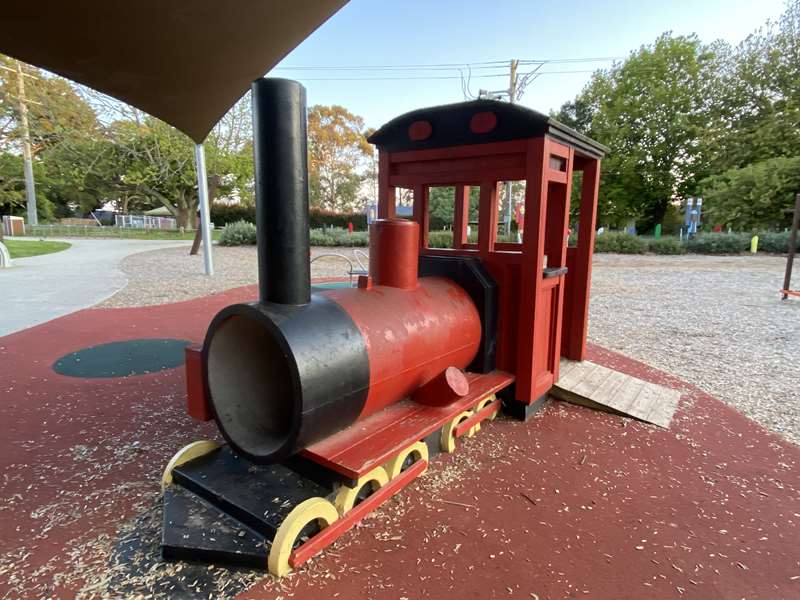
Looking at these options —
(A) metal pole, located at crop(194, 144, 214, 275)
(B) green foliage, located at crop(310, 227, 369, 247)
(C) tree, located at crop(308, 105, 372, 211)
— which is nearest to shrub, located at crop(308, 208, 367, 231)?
(C) tree, located at crop(308, 105, 372, 211)

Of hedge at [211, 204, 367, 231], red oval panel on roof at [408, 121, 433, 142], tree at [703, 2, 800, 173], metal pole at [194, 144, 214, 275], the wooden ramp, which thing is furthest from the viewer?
hedge at [211, 204, 367, 231]

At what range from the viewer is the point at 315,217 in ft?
118

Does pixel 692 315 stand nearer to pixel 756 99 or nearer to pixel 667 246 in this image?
pixel 667 246

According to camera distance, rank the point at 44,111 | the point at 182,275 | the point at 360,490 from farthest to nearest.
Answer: the point at 44,111
the point at 182,275
the point at 360,490

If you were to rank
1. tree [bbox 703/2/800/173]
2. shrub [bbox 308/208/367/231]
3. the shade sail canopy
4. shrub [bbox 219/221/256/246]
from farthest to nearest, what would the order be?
shrub [bbox 308/208/367/231], tree [bbox 703/2/800/173], shrub [bbox 219/221/256/246], the shade sail canopy

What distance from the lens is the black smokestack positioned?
2012mm

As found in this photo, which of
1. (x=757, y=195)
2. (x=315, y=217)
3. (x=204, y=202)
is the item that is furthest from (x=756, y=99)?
(x=204, y=202)

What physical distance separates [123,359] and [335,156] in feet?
136

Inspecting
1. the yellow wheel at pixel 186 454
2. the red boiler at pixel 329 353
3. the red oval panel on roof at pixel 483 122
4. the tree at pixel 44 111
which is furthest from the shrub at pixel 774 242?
the tree at pixel 44 111

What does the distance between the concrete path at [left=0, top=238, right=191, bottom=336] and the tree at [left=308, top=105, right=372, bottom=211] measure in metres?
29.5

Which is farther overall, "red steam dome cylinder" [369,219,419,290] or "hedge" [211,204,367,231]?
"hedge" [211,204,367,231]

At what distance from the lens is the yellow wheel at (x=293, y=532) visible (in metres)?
1.97

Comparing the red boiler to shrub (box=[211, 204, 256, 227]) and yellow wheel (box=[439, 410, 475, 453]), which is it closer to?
yellow wheel (box=[439, 410, 475, 453])

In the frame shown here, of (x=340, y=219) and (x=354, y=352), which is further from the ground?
(x=340, y=219)
